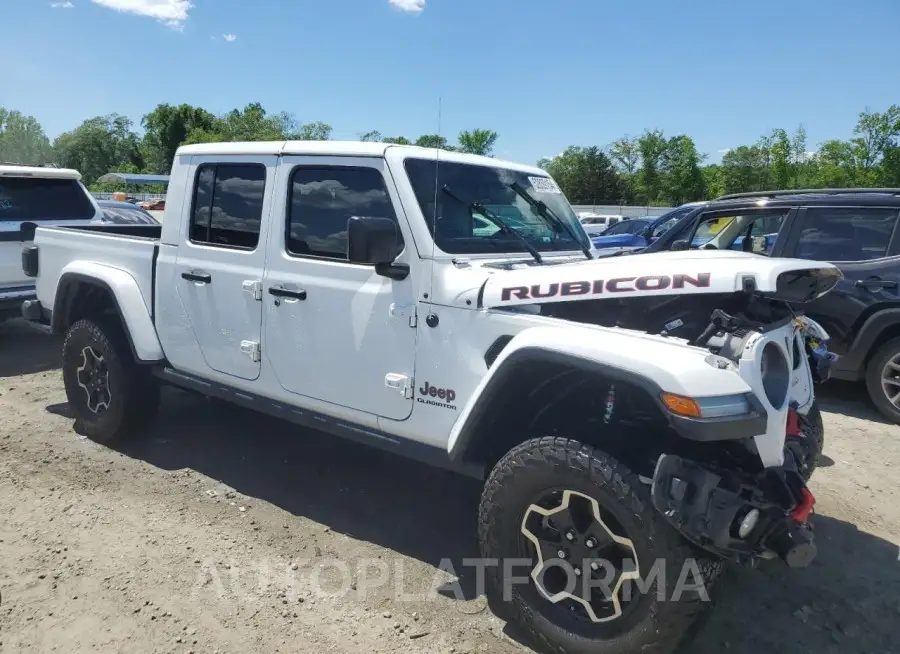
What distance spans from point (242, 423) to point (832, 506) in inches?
163

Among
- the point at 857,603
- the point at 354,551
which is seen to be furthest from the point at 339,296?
the point at 857,603

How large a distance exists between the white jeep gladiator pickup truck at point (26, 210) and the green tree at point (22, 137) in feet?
292

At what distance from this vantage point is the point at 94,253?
4766mm

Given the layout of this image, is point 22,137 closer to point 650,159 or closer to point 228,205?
point 650,159

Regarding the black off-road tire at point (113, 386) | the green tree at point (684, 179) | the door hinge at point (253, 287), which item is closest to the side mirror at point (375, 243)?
the door hinge at point (253, 287)

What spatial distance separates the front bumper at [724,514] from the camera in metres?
2.28

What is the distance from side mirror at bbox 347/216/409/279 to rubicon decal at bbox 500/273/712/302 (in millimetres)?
557

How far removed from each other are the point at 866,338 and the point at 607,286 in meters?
4.04

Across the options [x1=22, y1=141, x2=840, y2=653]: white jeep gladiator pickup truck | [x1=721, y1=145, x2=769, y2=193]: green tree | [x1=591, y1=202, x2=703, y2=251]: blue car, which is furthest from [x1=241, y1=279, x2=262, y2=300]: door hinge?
[x1=721, y1=145, x2=769, y2=193]: green tree

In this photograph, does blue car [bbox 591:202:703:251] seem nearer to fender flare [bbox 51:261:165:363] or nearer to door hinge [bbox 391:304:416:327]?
fender flare [bbox 51:261:165:363]

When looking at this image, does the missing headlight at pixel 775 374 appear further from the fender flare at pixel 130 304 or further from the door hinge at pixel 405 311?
the fender flare at pixel 130 304

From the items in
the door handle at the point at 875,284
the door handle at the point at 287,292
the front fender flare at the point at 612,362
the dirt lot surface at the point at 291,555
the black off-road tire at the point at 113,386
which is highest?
the door handle at the point at 875,284

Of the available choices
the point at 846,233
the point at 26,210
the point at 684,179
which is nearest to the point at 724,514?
the point at 846,233

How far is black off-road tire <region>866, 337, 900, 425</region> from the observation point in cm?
549
